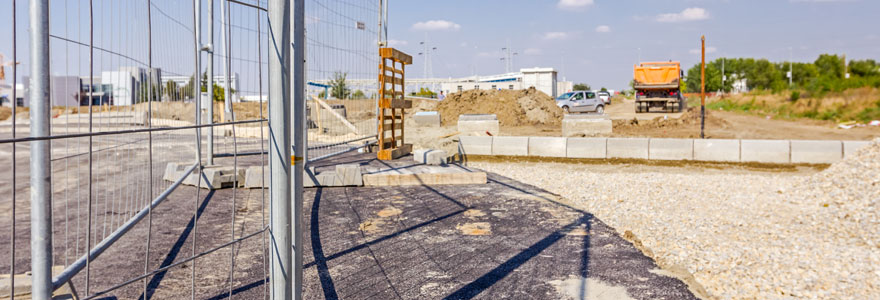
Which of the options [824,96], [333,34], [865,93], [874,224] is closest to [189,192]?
[333,34]

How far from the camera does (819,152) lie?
1122cm

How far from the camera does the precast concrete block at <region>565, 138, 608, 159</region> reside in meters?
12.3

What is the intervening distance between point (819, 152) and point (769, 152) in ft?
2.93

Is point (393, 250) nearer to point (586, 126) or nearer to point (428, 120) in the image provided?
point (586, 126)

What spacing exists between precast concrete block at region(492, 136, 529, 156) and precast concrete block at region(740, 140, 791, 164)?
439cm

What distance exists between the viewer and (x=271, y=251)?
2.60 metres

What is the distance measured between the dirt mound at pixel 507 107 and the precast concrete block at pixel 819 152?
526 inches

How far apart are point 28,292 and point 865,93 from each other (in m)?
36.0

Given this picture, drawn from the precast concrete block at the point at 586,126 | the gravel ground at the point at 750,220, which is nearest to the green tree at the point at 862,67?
the precast concrete block at the point at 586,126

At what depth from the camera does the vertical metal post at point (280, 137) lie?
2.48 metres

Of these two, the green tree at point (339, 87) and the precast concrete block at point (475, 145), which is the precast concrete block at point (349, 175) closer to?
the green tree at point (339, 87)

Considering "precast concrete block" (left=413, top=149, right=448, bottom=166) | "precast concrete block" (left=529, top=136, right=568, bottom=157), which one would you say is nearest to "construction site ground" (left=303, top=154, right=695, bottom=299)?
"precast concrete block" (left=413, top=149, right=448, bottom=166)

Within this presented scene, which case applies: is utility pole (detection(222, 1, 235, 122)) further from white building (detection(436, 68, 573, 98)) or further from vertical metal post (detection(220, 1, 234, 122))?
white building (detection(436, 68, 573, 98))

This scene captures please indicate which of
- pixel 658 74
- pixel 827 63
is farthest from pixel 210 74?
pixel 827 63
